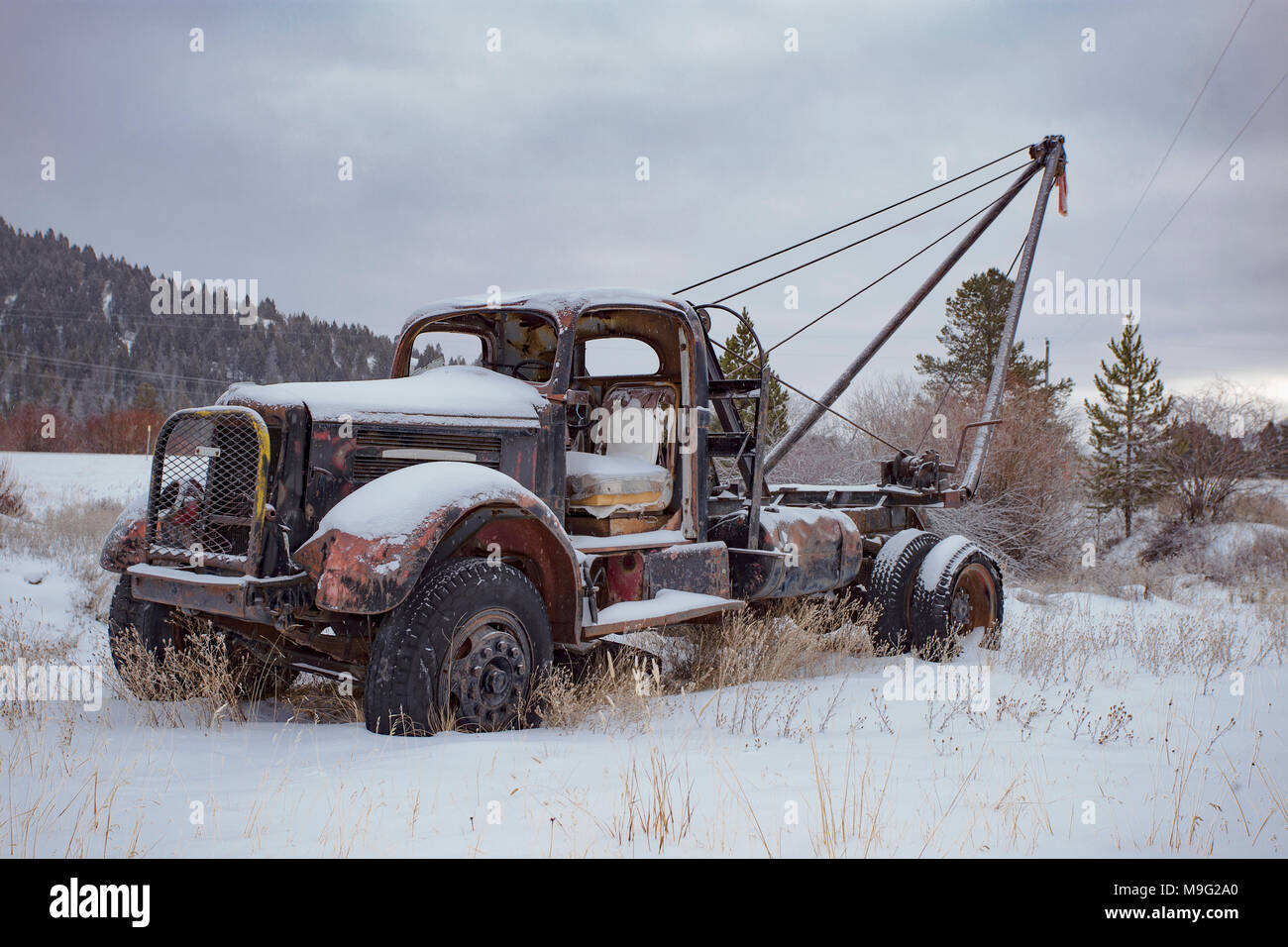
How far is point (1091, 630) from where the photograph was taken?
836 centimetres

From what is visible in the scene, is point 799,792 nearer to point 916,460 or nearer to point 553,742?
point 553,742

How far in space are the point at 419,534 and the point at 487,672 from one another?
0.77 meters

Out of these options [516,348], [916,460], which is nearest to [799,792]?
[516,348]

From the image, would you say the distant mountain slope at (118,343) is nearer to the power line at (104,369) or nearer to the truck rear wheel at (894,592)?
the power line at (104,369)

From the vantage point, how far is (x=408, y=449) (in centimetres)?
468

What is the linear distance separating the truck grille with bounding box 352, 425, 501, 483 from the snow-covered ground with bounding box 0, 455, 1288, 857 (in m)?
1.26

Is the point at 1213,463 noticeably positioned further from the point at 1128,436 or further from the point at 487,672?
the point at 487,672

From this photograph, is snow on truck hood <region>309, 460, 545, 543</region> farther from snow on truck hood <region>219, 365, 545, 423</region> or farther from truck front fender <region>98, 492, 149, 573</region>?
truck front fender <region>98, 492, 149, 573</region>

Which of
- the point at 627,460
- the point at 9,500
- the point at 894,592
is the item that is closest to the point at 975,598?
the point at 894,592

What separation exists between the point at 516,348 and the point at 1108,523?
22.0 meters

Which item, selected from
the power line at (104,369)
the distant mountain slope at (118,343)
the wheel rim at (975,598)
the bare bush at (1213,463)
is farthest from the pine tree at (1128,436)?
the power line at (104,369)

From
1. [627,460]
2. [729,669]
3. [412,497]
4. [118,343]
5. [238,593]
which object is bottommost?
[729,669]

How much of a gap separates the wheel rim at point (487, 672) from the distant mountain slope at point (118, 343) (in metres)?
54.5

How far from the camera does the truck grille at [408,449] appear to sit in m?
4.53
